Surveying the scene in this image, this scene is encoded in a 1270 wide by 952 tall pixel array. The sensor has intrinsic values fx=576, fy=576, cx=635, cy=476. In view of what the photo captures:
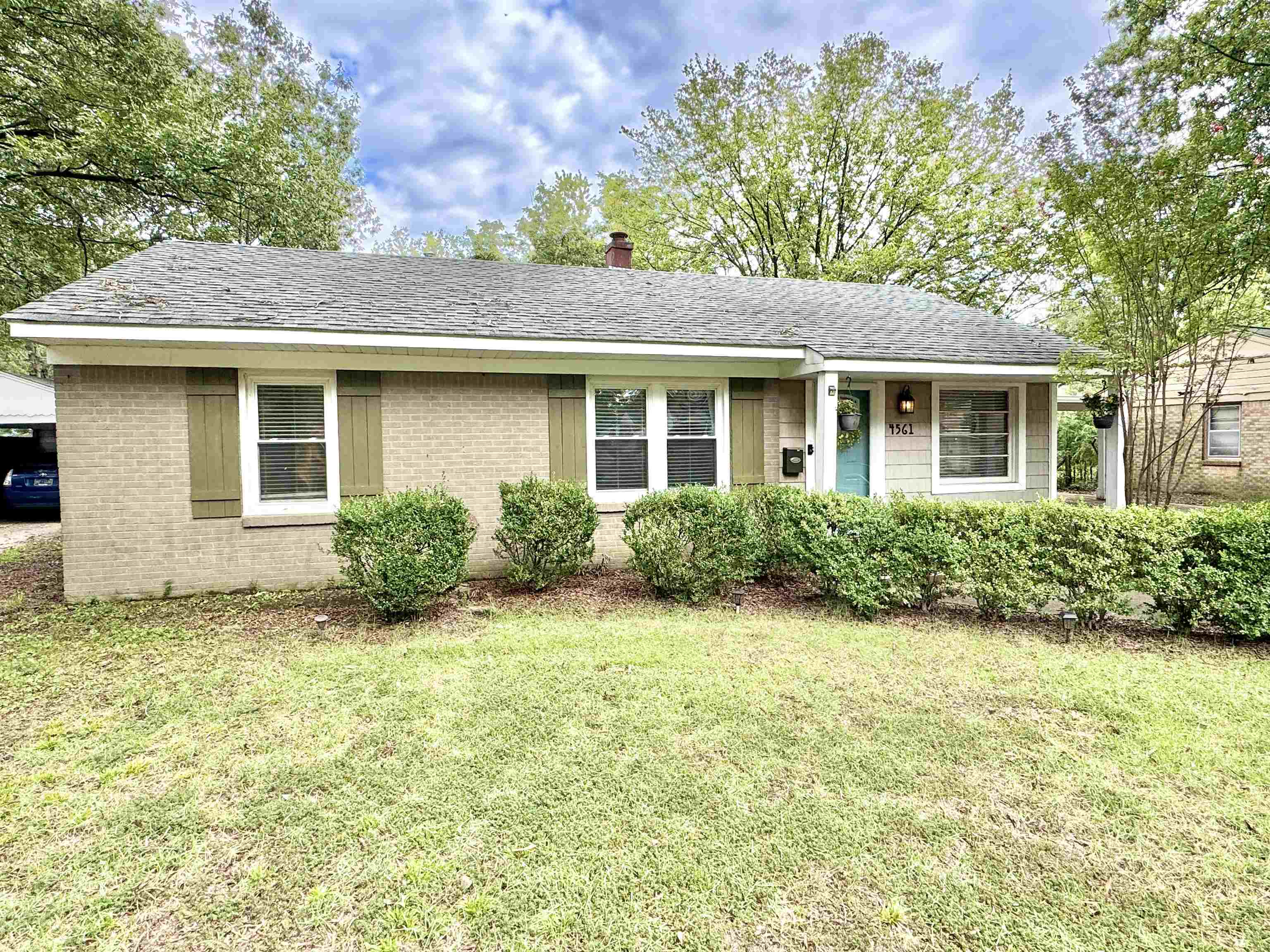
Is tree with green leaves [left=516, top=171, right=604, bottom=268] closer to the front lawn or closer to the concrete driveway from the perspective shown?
the concrete driveway

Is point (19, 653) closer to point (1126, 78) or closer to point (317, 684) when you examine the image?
point (317, 684)

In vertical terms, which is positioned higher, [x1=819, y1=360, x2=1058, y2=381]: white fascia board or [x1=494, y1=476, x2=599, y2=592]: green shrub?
[x1=819, y1=360, x2=1058, y2=381]: white fascia board

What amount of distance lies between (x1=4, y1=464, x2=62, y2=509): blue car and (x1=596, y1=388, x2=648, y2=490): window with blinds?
1198 cm

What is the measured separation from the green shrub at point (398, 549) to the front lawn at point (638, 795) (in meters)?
0.57

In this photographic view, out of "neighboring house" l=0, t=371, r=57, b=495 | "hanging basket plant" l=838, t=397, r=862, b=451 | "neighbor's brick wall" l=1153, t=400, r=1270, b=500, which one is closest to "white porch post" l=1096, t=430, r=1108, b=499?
"neighbor's brick wall" l=1153, t=400, r=1270, b=500

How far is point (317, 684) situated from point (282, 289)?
4.81 m

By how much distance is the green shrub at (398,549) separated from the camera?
15.9ft

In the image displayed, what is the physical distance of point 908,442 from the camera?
803 centimetres

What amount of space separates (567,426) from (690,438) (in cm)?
161

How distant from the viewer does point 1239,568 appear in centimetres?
442

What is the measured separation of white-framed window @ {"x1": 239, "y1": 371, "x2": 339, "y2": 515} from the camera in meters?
6.02

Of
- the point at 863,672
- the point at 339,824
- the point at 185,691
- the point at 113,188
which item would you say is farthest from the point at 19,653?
the point at 113,188

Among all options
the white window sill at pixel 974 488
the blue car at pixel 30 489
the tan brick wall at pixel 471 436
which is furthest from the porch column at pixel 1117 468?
the blue car at pixel 30 489

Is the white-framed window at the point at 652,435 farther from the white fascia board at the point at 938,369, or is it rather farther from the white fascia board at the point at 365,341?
the white fascia board at the point at 938,369
